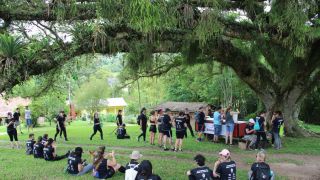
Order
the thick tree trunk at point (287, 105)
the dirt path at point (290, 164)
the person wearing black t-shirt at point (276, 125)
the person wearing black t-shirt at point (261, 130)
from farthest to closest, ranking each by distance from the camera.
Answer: the thick tree trunk at point (287, 105) → the person wearing black t-shirt at point (276, 125) → the person wearing black t-shirt at point (261, 130) → the dirt path at point (290, 164)

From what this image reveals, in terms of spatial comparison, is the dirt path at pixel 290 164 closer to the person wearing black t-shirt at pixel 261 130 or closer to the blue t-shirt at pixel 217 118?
the person wearing black t-shirt at pixel 261 130

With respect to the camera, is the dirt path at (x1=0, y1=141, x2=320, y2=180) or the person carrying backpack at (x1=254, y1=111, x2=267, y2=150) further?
the person carrying backpack at (x1=254, y1=111, x2=267, y2=150)

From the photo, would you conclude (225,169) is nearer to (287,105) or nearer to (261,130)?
(261,130)

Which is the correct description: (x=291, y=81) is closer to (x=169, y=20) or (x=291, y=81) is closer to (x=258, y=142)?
(x=258, y=142)

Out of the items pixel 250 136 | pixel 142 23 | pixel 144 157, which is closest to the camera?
pixel 142 23

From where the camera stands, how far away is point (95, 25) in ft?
22.2

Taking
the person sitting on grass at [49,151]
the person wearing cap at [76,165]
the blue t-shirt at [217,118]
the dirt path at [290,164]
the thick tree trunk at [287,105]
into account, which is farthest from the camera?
the thick tree trunk at [287,105]

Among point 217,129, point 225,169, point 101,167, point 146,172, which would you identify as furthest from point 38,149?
point 225,169

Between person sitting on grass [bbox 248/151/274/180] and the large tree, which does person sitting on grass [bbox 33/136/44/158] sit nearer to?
the large tree

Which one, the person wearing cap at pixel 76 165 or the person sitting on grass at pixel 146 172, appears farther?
the person wearing cap at pixel 76 165

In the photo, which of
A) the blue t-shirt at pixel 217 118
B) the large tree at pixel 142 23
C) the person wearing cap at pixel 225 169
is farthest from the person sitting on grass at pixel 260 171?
the blue t-shirt at pixel 217 118

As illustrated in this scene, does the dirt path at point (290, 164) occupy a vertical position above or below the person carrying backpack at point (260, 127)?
below

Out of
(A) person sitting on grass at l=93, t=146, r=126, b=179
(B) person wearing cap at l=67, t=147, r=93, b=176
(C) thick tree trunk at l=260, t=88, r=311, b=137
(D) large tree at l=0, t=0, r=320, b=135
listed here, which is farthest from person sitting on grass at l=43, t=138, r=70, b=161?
(C) thick tree trunk at l=260, t=88, r=311, b=137

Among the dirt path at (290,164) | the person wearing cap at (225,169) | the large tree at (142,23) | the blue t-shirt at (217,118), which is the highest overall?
the large tree at (142,23)
